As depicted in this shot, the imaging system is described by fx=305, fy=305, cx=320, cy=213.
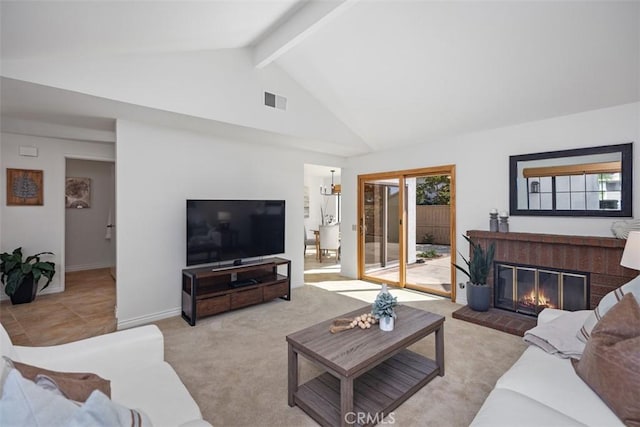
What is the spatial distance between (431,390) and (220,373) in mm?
1636

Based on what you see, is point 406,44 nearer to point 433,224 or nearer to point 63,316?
point 433,224

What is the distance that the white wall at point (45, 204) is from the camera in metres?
4.12

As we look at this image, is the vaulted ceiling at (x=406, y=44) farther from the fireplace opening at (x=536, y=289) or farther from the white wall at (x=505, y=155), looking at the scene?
the fireplace opening at (x=536, y=289)

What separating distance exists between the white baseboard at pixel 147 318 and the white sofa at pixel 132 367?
74.0 inches

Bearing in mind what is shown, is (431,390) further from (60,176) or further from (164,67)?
(60,176)

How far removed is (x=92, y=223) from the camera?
6125mm

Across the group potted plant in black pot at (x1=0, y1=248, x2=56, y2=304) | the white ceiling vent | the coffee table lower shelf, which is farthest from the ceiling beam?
potted plant in black pot at (x1=0, y1=248, x2=56, y2=304)

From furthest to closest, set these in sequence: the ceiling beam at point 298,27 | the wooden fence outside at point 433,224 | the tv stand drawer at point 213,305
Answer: the wooden fence outside at point 433,224
the tv stand drawer at point 213,305
the ceiling beam at point 298,27

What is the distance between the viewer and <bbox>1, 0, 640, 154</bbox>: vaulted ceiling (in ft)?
6.89

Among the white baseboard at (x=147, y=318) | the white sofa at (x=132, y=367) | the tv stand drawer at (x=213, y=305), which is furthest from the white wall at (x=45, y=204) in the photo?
the white sofa at (x=132, y=367)

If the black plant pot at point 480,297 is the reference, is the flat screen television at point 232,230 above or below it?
above

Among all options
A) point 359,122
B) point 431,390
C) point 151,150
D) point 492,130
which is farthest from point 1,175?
point 492,130

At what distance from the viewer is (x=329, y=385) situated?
87.0 inches

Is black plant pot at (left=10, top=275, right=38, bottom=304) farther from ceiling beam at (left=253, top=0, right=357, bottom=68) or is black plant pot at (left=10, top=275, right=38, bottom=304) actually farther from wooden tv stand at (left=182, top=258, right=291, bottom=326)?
ceiling beam at (left=253, top=0, right=357, bottom=68)
